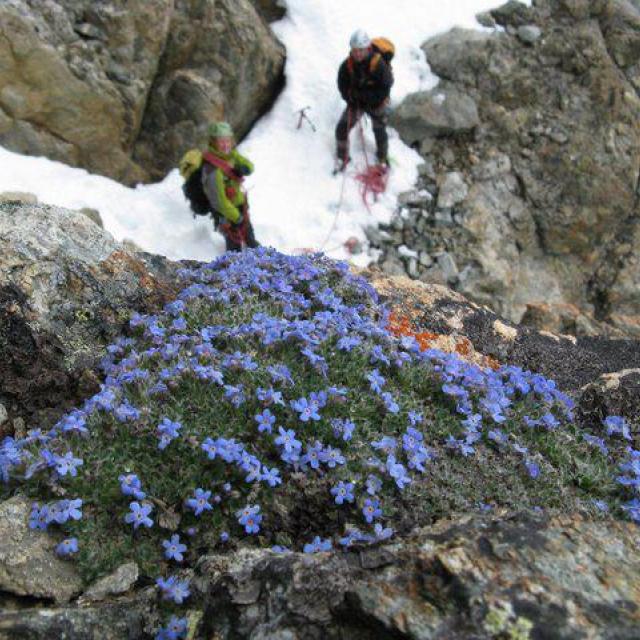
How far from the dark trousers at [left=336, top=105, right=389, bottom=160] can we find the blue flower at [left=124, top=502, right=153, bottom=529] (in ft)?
31.7

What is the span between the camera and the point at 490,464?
387cm

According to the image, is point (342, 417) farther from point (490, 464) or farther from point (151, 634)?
point (151, 634)

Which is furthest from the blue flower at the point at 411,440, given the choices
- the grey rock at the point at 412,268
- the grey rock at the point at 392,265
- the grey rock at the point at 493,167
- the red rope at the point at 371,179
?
the grey rock at the point at 493,167

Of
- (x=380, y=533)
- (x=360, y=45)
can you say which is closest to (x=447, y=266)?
(x=360, y=45)

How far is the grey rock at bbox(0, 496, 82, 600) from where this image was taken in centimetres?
315

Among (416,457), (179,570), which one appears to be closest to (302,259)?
(416,457)

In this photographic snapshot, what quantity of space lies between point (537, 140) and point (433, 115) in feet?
6.47

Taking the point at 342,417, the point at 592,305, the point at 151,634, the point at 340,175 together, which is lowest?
the point at 592,305

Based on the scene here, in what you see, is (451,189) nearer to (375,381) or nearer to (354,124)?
(354,124)

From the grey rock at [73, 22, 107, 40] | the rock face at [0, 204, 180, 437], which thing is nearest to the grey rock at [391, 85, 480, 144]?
the grey rock at [73, 22, 107, 40]

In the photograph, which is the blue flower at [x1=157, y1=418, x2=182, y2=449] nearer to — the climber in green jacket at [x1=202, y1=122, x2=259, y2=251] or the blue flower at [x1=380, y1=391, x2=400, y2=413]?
the blue flower at [x1=380, y1=391, x2=400, y2=413]

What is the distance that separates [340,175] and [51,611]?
10157 mm

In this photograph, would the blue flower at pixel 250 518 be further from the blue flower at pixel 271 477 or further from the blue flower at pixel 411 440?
the blue flower at pixel 411 440

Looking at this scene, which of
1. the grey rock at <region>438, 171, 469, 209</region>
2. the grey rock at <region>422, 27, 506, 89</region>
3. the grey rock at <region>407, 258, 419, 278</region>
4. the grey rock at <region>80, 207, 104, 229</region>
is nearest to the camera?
the grey rock at <region>80, 207, 104, 229</region>
